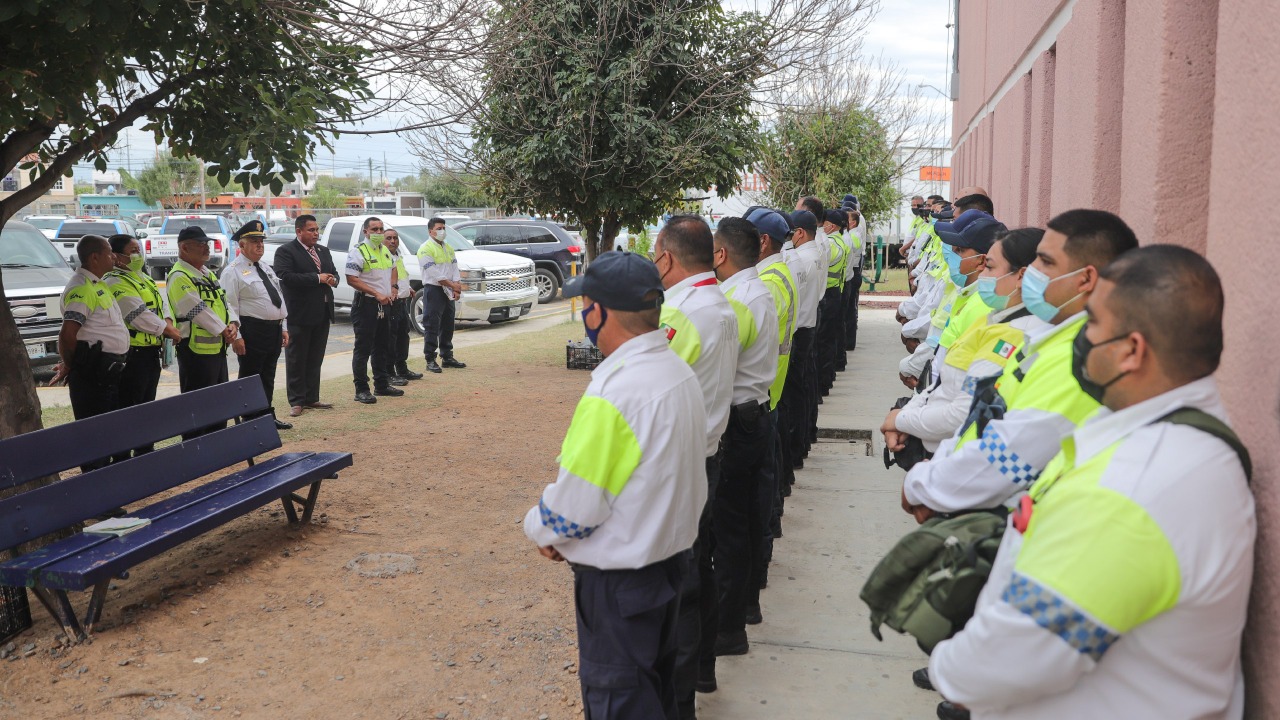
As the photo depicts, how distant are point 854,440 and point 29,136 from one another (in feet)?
23.6

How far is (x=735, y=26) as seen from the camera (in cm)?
1153

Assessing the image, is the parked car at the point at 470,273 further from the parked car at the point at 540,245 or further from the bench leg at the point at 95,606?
the bench leg at the point at 95,606

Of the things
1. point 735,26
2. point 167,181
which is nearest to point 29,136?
point 735,26

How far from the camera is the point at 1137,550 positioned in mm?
1754

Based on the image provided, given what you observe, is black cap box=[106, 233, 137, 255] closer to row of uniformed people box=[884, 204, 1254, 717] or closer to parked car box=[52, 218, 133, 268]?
row of uniformed people box=[884, 204, 1254, 717]

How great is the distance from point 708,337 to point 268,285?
6.87 metres

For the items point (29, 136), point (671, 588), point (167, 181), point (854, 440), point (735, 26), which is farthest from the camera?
point (167, 181)

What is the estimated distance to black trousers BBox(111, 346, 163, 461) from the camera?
7.78m

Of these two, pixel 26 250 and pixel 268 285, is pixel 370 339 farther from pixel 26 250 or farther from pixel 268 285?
pixel 26 250

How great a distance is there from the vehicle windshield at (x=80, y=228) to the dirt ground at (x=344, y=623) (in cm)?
2316

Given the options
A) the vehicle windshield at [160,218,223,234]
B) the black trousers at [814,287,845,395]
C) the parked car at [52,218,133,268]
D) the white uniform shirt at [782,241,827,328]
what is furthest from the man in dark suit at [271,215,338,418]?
the vehicle windshield at [160,218,223,234]

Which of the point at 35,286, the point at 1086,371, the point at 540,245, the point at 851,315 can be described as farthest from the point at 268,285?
the point at 540,245

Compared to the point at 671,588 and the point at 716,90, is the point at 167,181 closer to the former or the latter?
the point at 716,90

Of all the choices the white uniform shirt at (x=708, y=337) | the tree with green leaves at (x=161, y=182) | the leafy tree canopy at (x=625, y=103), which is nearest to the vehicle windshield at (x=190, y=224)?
the leafy tree canopy at (x=625, y=103)
